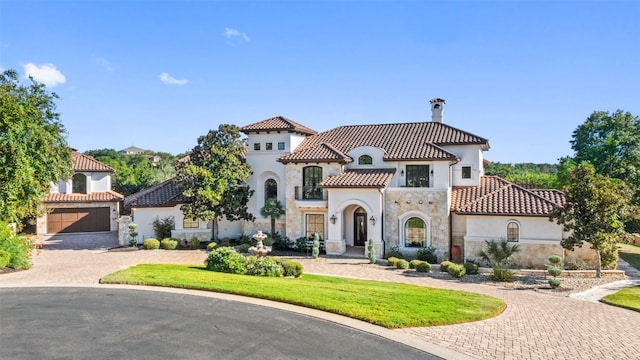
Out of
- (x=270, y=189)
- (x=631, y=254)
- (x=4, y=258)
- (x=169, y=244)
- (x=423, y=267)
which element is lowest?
(x=631, y=254)

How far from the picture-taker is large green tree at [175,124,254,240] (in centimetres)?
2925

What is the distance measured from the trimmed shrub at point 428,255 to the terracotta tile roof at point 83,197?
85.8 ft

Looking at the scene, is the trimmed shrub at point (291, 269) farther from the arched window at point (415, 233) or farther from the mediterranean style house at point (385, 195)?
the arched window at point (415, 233)

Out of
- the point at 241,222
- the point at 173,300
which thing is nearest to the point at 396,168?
the point at 241,222

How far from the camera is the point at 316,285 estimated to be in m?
18.2

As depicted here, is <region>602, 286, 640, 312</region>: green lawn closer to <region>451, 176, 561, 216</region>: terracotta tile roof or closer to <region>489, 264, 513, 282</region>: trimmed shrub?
<region>489, 264, 513, 282</region>: trimmed shrub

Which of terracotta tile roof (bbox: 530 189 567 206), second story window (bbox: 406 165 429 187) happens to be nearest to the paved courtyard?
second story window (bbox: 406 165 429 187)

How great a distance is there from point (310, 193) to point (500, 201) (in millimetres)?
12085

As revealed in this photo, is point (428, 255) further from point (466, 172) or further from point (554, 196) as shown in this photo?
point (554, 196)

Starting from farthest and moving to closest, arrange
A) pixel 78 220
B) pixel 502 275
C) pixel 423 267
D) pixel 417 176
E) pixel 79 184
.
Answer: pixel 79 184 → pixel 78 220 → pixel 417 176 → pixel 423 267 → pixel 502 275

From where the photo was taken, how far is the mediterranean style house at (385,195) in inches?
1005

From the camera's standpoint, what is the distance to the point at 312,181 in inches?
1190

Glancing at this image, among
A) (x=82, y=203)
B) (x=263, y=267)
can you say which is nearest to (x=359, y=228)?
(x=263, y=267)

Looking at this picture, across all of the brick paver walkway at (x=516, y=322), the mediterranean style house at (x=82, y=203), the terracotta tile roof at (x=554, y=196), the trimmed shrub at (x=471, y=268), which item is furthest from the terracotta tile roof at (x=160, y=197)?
the terracotta tile roof at (x=554, y=196)
